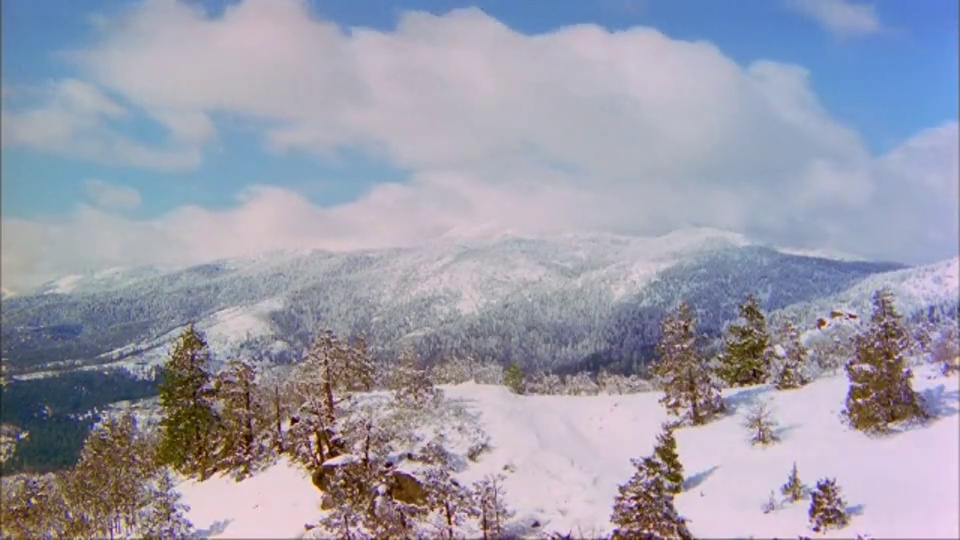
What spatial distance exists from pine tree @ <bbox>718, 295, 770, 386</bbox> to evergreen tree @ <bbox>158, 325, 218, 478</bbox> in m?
31.4

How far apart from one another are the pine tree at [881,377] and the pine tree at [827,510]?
5.20 metres

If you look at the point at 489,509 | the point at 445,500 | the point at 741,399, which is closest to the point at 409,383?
the point at 445,500

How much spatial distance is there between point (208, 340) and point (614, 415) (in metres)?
20.3

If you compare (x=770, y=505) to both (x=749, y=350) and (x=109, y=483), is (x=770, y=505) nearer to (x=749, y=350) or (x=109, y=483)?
(x=749, y=350)

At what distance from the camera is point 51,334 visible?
19.5m

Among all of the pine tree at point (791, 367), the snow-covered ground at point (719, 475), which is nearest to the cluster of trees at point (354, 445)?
the pine tree at point (791, 367)

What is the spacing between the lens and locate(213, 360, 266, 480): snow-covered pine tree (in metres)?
22.5

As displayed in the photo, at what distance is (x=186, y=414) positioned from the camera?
27.7 metres

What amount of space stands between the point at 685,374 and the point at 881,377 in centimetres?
1009

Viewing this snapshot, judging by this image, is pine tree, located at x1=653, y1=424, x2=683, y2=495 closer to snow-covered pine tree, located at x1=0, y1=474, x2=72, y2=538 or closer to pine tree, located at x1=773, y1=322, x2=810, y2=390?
pine tree, located at x1=773, y1=322, x2=810, y2=390

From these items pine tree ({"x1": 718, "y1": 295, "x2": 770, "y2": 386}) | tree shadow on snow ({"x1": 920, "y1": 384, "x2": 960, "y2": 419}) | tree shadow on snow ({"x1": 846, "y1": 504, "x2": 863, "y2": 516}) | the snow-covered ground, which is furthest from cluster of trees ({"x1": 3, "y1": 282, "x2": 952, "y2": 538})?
pine tree ({"x1": 718, "y1": 295, "x2": 770, "y2": 386})

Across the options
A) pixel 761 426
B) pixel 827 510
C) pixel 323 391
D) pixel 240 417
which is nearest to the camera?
pixel 827 510

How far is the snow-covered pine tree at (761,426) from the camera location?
2167cm

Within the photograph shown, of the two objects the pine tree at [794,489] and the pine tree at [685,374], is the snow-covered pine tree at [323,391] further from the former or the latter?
the pine tree at [685,374]
